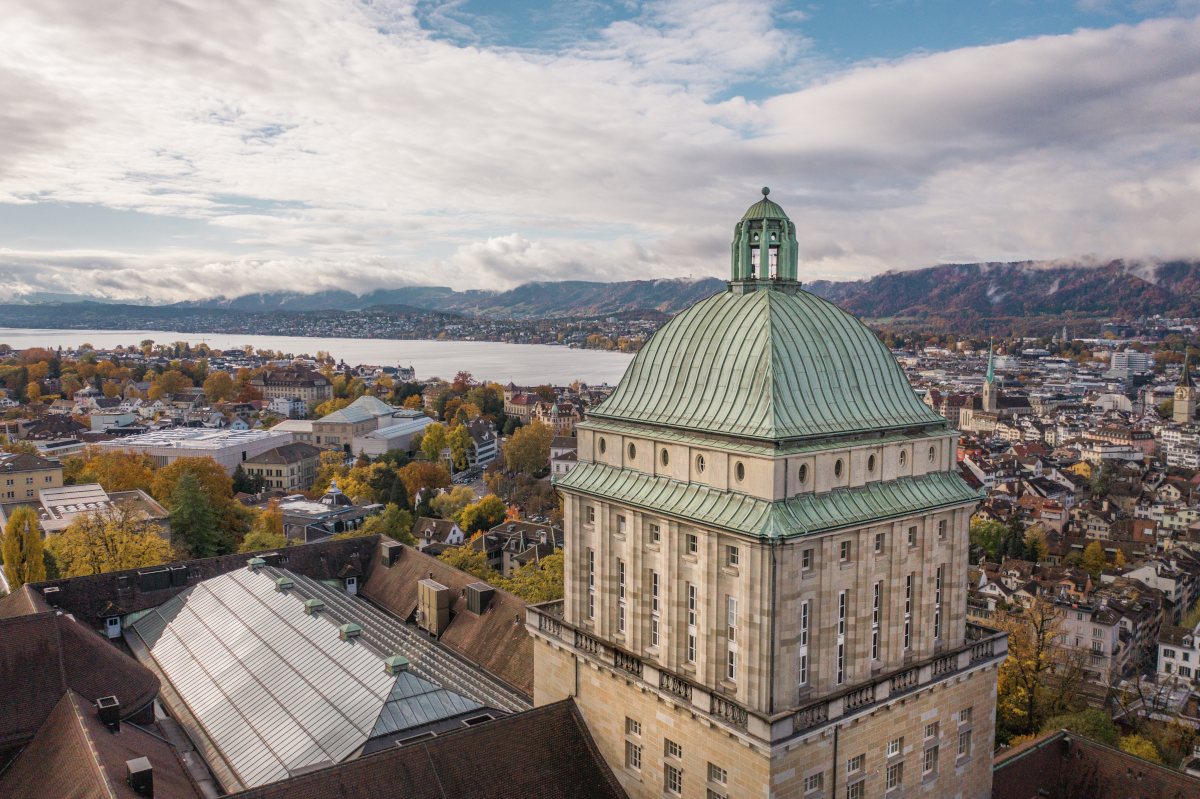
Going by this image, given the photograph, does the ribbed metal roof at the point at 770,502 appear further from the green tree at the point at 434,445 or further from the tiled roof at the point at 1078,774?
the green tree at the point at 434,445

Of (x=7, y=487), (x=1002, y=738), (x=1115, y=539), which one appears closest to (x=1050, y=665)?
(x=1002, y=738)

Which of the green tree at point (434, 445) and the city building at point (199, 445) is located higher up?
the city building at point (199, 445)

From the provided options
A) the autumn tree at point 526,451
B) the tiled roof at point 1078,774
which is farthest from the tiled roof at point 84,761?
the autumn tree at point 526,451

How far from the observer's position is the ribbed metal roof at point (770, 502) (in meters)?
20.4

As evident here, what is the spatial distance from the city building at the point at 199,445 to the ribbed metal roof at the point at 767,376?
9926 cm

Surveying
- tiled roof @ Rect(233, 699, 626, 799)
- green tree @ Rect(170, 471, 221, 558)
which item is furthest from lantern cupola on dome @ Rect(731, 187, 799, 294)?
green tree @ Rect(170, 471, 221, 558)

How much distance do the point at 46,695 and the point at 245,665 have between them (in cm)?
651

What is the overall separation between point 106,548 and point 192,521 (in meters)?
13.2

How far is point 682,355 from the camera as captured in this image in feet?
80.9

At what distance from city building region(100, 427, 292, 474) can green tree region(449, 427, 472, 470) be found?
1068 inches

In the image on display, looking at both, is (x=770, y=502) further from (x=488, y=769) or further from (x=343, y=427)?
(x=343, y=427)

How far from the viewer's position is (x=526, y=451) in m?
130

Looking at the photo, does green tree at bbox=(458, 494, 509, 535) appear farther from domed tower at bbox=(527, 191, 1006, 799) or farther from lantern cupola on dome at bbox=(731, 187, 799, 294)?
lantern cupola on dome at bbox=(731, 187, 799, 294)

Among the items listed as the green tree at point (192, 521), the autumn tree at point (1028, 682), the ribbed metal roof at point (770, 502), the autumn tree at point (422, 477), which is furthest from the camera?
the autumn tree at point (422, 477)
